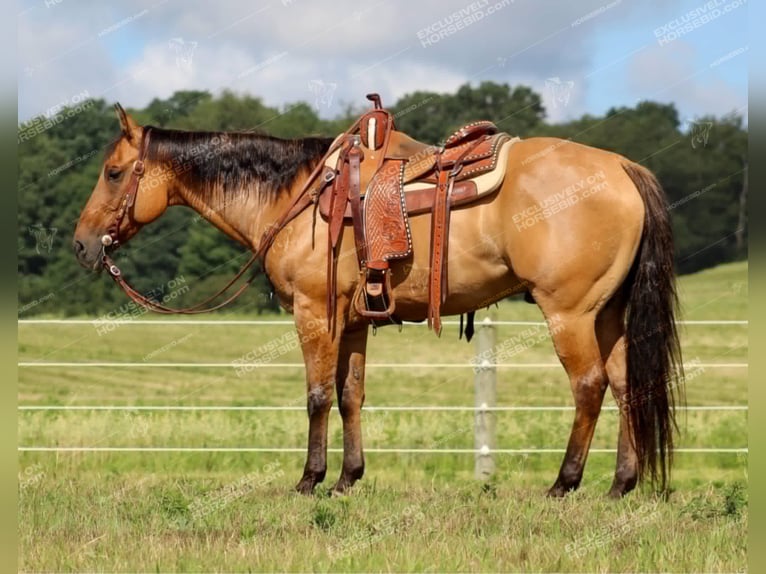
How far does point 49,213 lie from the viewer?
33688 millimetres

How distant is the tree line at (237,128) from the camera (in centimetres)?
3294

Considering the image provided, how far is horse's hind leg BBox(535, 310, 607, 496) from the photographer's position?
5719mm

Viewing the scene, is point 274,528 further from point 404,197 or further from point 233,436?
point 233,436

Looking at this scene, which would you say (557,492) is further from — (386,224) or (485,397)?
(485,397)

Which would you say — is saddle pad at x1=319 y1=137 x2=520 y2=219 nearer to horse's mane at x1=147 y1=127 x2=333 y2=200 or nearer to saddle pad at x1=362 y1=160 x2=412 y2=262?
saddle pad at x1=362 y1=160 x2=412 y2=262

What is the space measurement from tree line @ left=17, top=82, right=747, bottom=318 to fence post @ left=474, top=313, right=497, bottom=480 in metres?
21.6

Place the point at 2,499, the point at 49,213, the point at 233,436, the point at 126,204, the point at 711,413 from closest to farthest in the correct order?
the point at 2,499, the point at 126,204, the point at 233,436, the point at 711,413, the point at 49,213

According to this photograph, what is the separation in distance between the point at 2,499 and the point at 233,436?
840 centimetres

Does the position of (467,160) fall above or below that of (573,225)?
above

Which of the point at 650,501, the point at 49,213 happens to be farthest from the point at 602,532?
the point at 49,213

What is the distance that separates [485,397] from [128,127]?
3590mm

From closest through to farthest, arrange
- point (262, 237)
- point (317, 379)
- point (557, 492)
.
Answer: point (557, 492), point (317, 379), point (262, 237)

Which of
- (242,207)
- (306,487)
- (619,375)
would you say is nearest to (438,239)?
(619,375)

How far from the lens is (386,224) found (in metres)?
5.93
